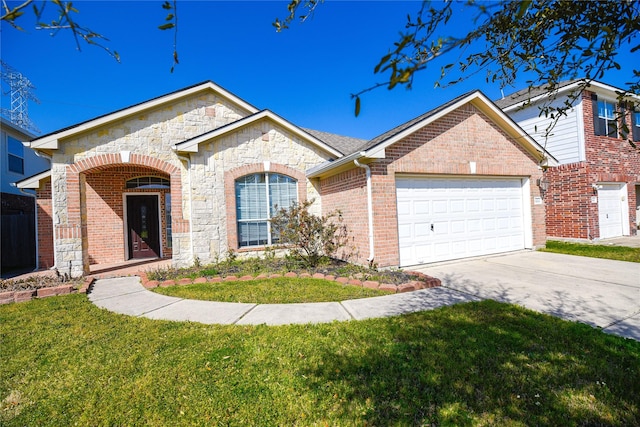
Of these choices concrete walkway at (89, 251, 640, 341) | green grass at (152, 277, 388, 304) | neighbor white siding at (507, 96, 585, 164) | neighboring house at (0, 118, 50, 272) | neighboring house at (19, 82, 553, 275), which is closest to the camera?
concrete walkway at (89, 251, 640, 341)

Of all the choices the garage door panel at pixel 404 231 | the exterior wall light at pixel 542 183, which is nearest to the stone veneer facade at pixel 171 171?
the garage door panel at pixel 404 231

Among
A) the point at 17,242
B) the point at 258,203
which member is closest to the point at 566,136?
the point at 258,203

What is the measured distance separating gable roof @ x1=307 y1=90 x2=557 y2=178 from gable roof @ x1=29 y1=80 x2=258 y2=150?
13.5ft

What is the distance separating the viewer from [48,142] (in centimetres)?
771

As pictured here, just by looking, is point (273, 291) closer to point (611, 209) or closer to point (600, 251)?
point (600, 251)

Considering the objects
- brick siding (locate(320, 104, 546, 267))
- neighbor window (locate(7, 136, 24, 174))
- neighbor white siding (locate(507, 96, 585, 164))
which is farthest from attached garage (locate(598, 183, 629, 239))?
neighbor window (locate(7, 136, 24, 174))

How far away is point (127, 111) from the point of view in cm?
859

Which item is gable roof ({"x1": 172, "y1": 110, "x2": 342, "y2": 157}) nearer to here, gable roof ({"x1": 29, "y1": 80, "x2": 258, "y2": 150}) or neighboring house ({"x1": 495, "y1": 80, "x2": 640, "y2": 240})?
gable roof ({"x1": 29, "y1": 80, "x2": 258, "y2": 150})

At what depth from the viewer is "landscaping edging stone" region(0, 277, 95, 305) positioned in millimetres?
6090

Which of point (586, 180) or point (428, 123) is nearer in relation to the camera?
point (428, 123)

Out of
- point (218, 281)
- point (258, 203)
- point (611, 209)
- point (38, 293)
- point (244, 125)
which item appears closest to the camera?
point (38, 293)

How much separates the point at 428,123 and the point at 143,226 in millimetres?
10587

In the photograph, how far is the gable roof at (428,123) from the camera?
7.45 m

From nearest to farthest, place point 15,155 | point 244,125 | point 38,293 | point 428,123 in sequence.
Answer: point 38,293, point 428,123, point 244,125, point 15,155
